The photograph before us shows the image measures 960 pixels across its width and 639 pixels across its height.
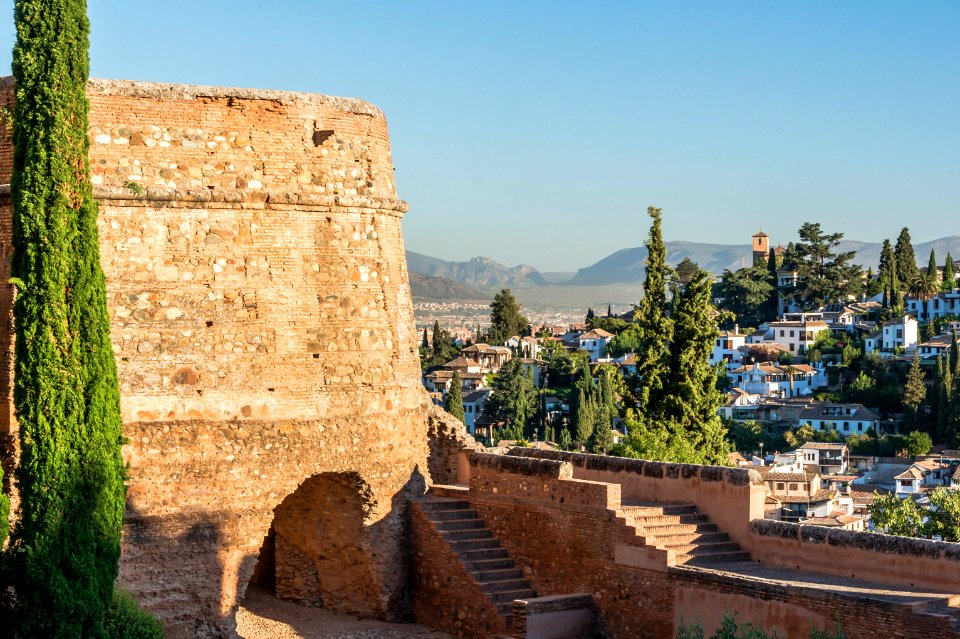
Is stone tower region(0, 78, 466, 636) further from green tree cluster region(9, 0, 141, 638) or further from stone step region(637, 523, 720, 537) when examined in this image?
stone step region(637, 523, 720, 537)

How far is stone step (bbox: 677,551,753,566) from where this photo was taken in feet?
49.4

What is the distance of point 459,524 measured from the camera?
17016mm

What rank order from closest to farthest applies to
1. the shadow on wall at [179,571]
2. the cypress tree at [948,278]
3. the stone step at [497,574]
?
1. the shadow on wall at [179,571]
2. the stone step at [497,574]
3. the cypress tree at [948,278]

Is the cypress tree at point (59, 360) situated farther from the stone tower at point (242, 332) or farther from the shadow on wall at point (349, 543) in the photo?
the shadow on wall at point (349, 543)

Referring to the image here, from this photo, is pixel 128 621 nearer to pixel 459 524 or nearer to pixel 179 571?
pixel 179 571

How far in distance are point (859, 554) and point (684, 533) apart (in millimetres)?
2233

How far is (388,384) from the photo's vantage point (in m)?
16.6

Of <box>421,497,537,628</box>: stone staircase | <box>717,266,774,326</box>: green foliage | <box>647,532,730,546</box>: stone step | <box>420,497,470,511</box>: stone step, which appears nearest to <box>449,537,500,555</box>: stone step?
<box>421,497,537,628</box>: stone staircase

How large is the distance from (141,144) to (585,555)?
6.82 metres

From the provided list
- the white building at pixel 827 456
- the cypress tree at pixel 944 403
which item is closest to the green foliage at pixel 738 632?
the white building at pixel 827 456

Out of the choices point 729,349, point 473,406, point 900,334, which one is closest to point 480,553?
point 473,406

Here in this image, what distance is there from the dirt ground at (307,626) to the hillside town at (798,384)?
44880 millimetres

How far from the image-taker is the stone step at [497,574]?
1631cm

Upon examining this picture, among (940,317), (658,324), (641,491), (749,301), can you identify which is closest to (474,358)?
(749,301)
